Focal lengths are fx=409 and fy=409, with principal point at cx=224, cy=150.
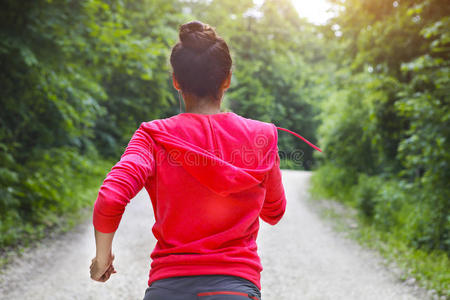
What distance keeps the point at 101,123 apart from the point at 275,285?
37.3 ft

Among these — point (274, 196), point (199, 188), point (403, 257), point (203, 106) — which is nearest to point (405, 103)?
point (403, 257)

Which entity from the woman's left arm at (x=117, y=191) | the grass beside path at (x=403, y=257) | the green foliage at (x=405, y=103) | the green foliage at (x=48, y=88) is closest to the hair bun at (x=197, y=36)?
the woman's left arm at (x=117, y=191)

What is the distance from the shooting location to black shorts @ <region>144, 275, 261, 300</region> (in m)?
1.20

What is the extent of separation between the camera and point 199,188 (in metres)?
1.27

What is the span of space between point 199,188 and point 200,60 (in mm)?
434

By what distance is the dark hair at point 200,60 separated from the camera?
1370mm

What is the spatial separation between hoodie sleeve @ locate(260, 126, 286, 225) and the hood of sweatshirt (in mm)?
64

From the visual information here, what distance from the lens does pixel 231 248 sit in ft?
4.15

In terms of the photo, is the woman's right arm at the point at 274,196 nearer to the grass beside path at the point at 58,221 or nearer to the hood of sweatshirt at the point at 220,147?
the hood of sweatshirt at the point at 220,147

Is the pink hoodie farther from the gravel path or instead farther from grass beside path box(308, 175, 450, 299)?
grass beside path box(308, 175, 450, 299)

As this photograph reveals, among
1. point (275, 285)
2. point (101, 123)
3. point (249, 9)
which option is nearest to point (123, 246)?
point (275, 285)

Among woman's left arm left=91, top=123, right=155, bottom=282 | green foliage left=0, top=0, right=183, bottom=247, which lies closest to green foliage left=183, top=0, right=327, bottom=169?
green foliage left=0, top=0, right=183, bottom=247

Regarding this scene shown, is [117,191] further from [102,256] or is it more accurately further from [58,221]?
[58,221]

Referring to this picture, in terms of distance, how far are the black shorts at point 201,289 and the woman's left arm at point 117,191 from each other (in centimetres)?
19
